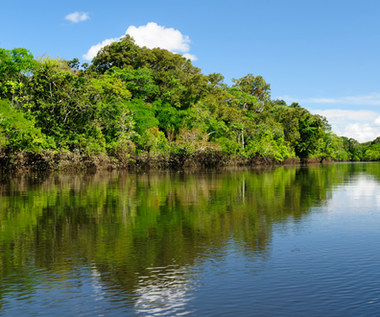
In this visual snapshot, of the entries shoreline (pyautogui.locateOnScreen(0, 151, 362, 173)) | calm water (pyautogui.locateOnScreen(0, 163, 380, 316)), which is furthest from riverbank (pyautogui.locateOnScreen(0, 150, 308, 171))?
calm water (pyautogui.locateOnScreen(0, 163, 380, 316))

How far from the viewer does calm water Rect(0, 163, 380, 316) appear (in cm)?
655

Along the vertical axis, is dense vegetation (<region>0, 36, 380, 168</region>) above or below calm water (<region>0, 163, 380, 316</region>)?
above

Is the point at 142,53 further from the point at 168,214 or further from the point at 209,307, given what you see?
the point at 209,307

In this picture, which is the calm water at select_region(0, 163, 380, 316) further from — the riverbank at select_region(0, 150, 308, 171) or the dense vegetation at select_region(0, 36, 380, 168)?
the dense vegetation at select_region(0, 36, 380, 168)

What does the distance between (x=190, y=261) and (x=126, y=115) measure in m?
51.8

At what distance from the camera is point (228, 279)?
7.72 metres

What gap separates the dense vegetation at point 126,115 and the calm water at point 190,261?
2877 cm

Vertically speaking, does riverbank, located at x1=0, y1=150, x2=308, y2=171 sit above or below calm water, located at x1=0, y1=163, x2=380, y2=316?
above

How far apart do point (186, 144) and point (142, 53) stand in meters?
23.6

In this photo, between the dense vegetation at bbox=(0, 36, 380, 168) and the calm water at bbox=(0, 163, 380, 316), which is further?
the dense vegetation at bbox=(0, 36, 380, 168)

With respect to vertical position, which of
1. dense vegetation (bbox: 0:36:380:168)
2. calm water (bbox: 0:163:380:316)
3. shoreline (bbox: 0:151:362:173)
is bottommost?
calm water (bbox: 0:163:380:316)

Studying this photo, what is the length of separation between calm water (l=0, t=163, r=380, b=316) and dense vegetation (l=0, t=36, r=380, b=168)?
28772mm

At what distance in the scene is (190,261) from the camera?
8992mm

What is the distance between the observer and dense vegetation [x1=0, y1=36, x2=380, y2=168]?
4356 cm
